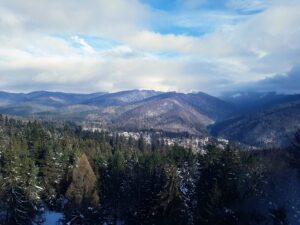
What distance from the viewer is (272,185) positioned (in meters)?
75.2

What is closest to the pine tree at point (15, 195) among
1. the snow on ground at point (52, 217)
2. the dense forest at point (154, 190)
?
the dense forest at point (154, 190)

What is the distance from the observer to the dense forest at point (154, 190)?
54.8 meters

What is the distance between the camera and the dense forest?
180 ft

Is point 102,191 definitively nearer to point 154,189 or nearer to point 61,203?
point 61,203

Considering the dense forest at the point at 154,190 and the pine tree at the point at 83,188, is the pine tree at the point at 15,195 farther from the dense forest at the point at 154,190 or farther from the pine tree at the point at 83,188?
the pine tree at the point at 83,188

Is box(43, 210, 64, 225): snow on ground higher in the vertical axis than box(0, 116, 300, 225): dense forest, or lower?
lower

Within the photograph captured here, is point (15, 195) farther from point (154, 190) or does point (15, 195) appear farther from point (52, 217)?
point (154, 190)

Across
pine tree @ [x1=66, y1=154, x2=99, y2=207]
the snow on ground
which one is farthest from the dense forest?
the snow on ground

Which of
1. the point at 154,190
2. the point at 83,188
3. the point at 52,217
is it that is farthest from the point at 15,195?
the point at 154,190

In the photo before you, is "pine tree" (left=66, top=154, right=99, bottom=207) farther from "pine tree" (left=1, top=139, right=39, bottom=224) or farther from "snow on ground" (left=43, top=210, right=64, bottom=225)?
"snow on ground" (left=43, top=210, right=64, bottom=225)

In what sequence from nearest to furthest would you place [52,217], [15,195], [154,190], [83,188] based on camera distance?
[15,195] < [154,190] < [83,188] < [52,217]

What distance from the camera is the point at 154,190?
64750 mm

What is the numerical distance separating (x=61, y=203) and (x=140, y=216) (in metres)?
22.0

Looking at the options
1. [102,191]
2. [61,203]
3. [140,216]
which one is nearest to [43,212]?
[61,203]
